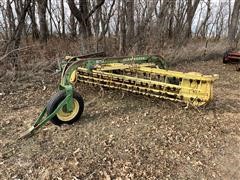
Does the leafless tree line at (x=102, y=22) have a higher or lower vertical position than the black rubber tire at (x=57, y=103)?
higher

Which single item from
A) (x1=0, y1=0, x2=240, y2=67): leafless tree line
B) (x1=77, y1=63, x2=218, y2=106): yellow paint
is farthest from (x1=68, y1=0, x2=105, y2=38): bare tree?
(x1=77, y1=63, x2=218, y2=106): yellow paint

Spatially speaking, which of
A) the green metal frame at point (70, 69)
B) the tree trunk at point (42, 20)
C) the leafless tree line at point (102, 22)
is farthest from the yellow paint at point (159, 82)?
the tree trunk at point (42, 20)

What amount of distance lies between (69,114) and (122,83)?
1023mm

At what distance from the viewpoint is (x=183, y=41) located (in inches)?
376

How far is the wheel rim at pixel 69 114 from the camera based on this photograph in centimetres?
352

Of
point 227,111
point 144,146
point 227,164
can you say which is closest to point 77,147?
point 144,146

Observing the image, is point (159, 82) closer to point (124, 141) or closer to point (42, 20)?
point (124, 141)

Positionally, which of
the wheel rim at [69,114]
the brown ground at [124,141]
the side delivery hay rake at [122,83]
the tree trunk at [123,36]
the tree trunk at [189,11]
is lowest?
the brown ground at [124,141]

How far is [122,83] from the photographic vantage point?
13.8ft

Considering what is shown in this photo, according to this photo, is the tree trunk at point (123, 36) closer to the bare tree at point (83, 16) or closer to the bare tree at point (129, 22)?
the bare tree at point (129, 22)

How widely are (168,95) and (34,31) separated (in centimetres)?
733

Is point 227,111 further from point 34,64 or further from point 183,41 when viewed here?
point 183,41

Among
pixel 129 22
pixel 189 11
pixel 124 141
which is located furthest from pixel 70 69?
pixel 189 11

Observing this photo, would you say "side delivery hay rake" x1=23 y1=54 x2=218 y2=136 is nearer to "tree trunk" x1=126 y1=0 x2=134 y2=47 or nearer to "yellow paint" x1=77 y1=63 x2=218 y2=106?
"yellow paint" x1=77 y1=63 x2=218 y2=106
